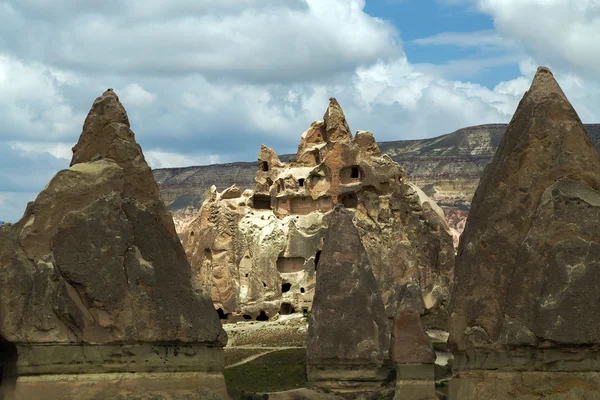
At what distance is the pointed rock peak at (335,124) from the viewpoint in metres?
67.1

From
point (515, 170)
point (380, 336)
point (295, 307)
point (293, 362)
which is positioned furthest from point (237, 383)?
point (515, 170)

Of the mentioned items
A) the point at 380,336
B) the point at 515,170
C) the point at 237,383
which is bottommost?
the point at 237,383

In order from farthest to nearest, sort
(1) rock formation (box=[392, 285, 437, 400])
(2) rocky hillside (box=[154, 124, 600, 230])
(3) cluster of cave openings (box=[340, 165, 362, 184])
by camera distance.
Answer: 1. (2) rocky hillside (box=[154, 124, 600, 230])
2. (3) cluster of cave openings (box=[340, 165, 362, 184])
3. (1) rock formation (box=[392, 285, 437, 400])

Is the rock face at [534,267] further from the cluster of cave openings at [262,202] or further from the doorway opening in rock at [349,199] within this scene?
the cluster of cave openings at [262,202]

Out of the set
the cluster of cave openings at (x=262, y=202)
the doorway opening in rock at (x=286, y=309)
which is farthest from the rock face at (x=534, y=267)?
the cluster of cave openings at (x=262, y=202)

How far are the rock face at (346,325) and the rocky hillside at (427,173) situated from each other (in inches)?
4394

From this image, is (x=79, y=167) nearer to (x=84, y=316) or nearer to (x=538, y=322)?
(x=84, y=316)

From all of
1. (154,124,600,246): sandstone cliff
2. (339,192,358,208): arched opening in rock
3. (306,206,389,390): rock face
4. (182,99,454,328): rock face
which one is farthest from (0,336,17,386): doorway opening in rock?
(154,124,600,246): sandstone cliff

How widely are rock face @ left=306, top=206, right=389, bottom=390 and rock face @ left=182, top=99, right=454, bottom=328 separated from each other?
102 ft

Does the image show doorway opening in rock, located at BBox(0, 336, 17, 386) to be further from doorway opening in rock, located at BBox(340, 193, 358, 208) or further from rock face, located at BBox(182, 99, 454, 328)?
doorway opening in rock, located at BBox(340, 193, 358, 208)

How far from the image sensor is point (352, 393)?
28.7 m

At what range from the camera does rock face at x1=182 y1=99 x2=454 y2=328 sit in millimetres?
63544

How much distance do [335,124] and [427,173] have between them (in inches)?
3951

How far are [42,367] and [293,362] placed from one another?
29324mm
